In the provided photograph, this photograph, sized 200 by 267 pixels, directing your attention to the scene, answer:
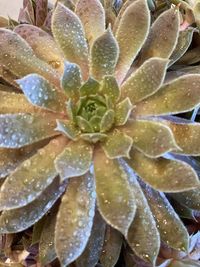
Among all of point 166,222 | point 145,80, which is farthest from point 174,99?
point 166,222

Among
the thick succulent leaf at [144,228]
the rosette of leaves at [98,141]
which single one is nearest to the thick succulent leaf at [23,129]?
the rosette of leaves at [98,141]

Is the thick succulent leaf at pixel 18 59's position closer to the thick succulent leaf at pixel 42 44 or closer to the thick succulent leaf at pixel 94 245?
the thick succulent leaf at pixel 42 44

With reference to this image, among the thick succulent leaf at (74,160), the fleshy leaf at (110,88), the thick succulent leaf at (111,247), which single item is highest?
the fleshy leaf at (110,88)

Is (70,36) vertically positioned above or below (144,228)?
above

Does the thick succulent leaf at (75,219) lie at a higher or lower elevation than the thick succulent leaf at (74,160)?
lower

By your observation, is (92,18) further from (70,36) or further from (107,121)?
(107,121)

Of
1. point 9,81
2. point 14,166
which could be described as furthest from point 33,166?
point 9,81

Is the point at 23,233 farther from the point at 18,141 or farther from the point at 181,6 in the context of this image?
the point at 181,6
